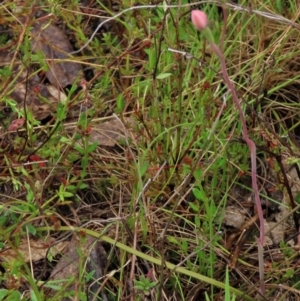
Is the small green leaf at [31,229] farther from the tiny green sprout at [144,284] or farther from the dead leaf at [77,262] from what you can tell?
the tiny green sprout at [144,284]

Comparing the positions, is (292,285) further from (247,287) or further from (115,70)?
(115,70)

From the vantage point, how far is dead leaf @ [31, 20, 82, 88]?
252 centimetres

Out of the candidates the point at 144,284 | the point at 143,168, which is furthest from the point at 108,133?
Result: the point at 144,284

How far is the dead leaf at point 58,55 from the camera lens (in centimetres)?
252

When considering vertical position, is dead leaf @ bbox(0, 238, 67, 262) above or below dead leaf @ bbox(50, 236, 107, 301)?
above

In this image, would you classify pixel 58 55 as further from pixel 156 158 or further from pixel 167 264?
pixel 167 264

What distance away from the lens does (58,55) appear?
2617 millimetres

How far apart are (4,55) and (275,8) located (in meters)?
1.06

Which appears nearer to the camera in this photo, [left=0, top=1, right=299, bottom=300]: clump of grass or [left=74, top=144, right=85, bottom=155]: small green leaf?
[left=0, top=1, right=299, bottom=300]: clump of grass

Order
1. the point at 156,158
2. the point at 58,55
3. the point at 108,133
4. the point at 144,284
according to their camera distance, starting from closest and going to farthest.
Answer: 1. the point at 144,284
2. the point at 156,158
3. the point at 108,133
4. the point at 58,55

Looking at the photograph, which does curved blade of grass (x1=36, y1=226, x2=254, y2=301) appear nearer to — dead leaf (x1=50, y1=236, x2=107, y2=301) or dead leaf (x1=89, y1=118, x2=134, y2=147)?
dead leaf (x1=50, y1=236, x2=107, y2=301)

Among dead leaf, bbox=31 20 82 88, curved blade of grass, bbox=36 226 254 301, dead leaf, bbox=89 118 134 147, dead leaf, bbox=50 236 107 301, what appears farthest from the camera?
dead leaf, bbox=31 20 82 88

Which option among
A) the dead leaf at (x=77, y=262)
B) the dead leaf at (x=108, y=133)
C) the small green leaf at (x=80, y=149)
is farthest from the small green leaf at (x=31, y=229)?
the dead leaf at (x=108, y=133)

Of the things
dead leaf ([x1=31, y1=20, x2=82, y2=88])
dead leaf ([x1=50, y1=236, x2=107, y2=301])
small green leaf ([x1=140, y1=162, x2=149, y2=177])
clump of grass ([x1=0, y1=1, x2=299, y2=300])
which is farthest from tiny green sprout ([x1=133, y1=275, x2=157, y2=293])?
dead leaf ([x1=31, y1=20, x2=82, y2=88])
